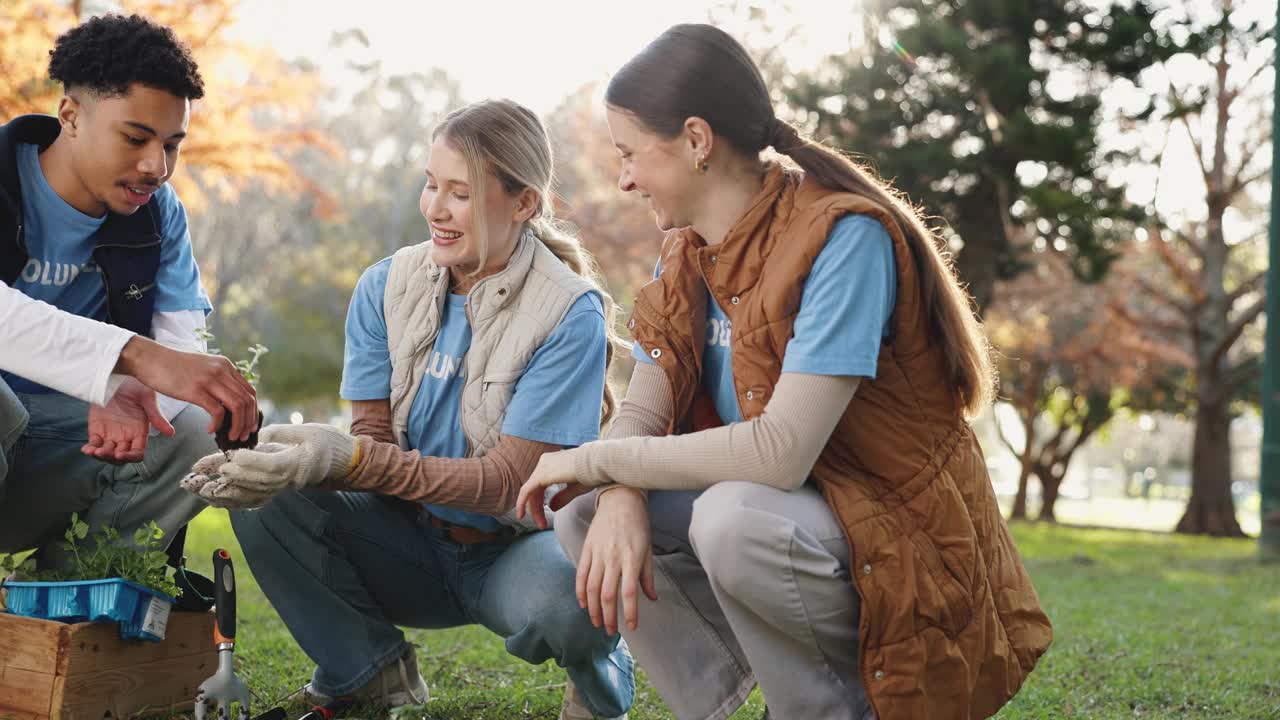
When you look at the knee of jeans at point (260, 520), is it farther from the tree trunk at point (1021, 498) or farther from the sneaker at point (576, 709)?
the tree trunk at point (1021, 498)

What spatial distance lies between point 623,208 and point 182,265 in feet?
49.2

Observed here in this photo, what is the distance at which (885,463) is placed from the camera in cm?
222

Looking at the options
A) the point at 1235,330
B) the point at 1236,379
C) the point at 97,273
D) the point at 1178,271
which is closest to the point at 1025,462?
the point at 1236,379

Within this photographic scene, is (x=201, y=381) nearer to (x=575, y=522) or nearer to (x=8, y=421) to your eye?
(x=8, y=421)

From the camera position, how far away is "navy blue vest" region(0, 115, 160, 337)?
2.93 metres

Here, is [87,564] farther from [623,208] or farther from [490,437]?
[623,208]

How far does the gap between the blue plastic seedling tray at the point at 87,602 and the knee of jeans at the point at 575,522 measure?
2.97 ft

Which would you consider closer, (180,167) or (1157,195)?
(180,167)

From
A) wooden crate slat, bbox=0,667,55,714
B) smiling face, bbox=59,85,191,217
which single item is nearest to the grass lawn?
wooden crate slat, bbox=0,667,55,714

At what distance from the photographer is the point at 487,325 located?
289 cm

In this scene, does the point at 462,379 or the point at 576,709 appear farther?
the point at 462,379

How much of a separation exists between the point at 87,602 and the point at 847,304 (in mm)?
1687

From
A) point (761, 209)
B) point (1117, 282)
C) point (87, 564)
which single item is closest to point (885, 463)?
point (761, 209)

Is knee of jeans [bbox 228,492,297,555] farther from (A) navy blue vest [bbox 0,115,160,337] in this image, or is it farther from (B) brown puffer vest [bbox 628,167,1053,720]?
(B) brown puffer vest [bbox 628,167,1053,720]
